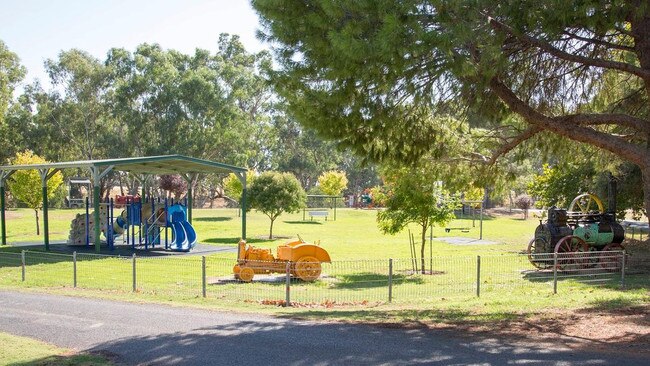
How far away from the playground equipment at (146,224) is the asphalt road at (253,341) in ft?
52.0

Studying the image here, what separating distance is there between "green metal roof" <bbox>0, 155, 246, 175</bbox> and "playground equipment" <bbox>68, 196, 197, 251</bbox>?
1689 millimetres

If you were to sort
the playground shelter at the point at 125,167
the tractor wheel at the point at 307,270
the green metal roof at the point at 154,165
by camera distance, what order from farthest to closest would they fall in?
the green metal roof at the point at 154,165 → the playground shelter at the point at 125,167 → the tractor wheel at the point at 307,270

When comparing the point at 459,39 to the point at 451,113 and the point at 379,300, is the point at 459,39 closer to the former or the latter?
the point at 451,113

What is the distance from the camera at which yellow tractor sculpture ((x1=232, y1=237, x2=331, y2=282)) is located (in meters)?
19.1

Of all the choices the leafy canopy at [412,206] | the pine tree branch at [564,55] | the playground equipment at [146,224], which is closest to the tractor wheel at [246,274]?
the leafy canopy at [412,206]

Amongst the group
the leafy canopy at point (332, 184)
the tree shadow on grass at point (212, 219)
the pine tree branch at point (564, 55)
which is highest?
the pine tree branch at point (564, 55)

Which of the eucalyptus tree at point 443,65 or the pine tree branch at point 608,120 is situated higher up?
the eucalyptus tree at point 443,65

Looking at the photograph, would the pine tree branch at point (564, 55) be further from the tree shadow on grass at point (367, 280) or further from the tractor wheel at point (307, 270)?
the tractor wheel at point (307, 270)

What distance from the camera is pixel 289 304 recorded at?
14523 mm

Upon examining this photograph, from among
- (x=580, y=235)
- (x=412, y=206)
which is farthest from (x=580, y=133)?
(x=412, y=206)

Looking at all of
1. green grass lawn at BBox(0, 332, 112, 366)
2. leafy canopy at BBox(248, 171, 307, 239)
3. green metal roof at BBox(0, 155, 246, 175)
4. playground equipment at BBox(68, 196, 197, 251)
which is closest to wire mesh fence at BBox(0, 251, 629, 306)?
green metal roof at BBox(0, 155, 246, 175)

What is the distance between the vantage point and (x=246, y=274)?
62.6ft

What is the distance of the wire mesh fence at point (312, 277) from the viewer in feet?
53.7

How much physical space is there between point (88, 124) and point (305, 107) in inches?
2405
